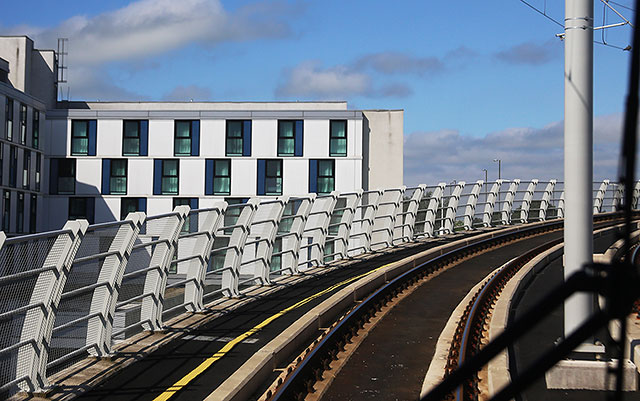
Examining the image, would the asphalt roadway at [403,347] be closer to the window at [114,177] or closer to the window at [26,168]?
the window at [26,168]

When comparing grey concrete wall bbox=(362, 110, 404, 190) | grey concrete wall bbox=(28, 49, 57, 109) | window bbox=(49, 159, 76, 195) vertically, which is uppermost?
grey concrete wall bbox=(28, 49, 57, 109)

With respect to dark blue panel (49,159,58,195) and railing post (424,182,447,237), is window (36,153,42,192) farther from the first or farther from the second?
railing post (424,182,447,237)

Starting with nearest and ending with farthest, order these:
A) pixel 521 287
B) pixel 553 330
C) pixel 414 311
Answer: pixel 553 330
pixel 414 311
pixel 521 287

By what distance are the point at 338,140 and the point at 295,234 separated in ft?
116

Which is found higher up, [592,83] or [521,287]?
[592,83]

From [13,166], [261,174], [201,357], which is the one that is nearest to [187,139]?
[261,174]

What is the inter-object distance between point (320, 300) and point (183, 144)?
3975 centimetres

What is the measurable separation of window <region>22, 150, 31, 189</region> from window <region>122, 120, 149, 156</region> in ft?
21.3

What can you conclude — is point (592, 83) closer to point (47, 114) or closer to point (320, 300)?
point (320, 300)

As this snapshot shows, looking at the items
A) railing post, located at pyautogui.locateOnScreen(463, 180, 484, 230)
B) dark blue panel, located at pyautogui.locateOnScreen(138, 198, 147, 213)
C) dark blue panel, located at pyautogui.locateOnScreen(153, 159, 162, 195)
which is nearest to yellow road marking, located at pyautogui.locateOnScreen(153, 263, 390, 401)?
railing post, located at pyautogui.locateOnScreen(463, 180, 484, 230)

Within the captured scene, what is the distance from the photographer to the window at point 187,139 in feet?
165

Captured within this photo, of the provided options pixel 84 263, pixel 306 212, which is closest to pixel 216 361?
pixel 84 263

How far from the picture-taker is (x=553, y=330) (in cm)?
988

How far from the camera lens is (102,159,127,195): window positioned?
50.3m
